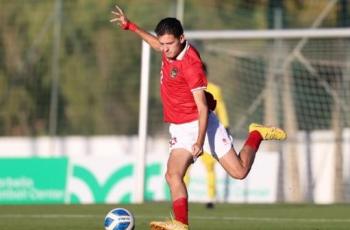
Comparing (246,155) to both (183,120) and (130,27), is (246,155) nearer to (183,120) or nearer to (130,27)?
(183,120)

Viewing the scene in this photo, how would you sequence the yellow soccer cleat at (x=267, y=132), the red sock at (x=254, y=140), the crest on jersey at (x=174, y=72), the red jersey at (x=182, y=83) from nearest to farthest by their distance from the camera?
the red jersey at (x=182, y=83)
the crest on jersey at (x=174, y=72)
the red sock at (x=254, y=140)
the yellow soccer cleat at (x=267, y=132)

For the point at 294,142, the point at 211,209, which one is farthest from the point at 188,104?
the point at 294,142

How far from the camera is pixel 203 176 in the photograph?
21.5 meters

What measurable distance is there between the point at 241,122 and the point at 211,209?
7.26 m

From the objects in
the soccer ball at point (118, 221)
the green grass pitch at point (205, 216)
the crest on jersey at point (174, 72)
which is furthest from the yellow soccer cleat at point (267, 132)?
Answer: the soccer ball at point (118, 221)

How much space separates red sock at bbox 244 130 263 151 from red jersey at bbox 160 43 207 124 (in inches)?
38.7

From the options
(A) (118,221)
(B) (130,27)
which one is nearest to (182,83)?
(B) (130,27)

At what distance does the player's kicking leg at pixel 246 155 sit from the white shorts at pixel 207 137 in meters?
0.09

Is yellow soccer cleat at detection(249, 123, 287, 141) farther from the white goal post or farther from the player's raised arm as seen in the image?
the white goal post

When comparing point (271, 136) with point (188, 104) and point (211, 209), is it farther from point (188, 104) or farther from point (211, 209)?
point (211, 209)

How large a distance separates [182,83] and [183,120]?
366mm

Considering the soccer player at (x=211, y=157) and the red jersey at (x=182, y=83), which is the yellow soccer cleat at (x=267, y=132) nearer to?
the red jersey at (x=182, y=83)

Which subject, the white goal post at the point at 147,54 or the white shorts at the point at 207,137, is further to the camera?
the white goal post at the point at 147,54

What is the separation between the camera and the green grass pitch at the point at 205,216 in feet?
43.4
